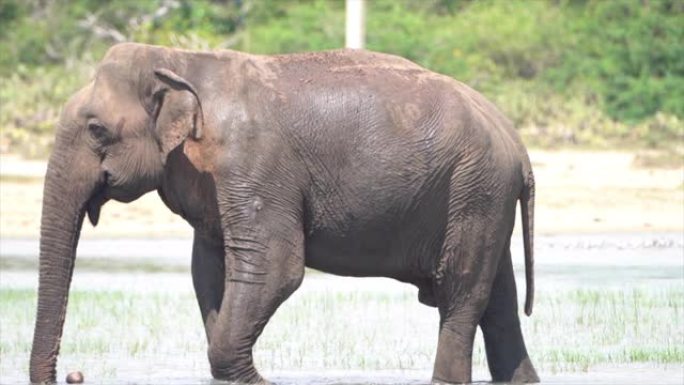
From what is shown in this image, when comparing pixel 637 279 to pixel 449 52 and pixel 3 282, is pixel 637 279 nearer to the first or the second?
pixel 3 282

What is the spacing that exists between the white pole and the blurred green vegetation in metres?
2.88

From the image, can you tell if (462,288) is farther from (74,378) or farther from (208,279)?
(74,378)

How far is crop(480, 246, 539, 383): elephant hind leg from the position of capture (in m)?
9.97

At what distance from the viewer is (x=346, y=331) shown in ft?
40.8

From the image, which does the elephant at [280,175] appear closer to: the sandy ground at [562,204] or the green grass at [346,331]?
the green grass at [346,331]

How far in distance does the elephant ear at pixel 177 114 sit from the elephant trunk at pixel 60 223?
361 mm

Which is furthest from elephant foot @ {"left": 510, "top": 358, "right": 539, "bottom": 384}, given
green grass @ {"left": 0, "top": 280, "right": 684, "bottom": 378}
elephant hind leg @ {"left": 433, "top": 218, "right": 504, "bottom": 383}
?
green grass @ {"left": 0, "top": 280, "right": 684, "bottom": 378}

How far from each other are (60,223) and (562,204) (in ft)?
37.6

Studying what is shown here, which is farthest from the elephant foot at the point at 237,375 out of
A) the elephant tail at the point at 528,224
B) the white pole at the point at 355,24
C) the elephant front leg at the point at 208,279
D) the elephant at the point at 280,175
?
the white pole at the point at 355,24

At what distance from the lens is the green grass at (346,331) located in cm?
1117

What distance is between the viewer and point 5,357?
11.2 m

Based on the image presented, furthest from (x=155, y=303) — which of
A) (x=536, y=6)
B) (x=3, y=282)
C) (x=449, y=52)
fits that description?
(x=536, y=6)

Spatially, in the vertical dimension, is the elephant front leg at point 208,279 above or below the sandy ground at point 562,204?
below

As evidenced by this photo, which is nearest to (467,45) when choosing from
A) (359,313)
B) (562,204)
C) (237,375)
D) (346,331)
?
(562,204)
